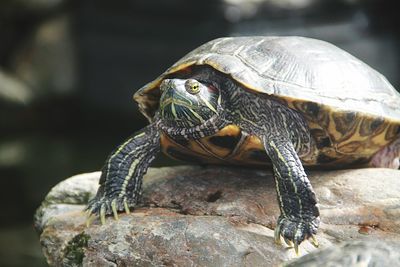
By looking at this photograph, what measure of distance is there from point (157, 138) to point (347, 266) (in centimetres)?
204

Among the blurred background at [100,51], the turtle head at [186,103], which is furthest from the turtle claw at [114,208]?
the blurred background at [100,51]

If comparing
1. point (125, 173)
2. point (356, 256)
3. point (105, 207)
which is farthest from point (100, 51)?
point (356, 256)

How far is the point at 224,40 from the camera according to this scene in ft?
13.9

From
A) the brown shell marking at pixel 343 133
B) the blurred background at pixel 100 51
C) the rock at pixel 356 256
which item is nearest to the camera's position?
the rock at pixel 356 256

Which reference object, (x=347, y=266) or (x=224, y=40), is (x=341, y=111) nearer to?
(x=224, y=40)

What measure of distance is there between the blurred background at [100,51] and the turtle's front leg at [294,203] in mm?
6452

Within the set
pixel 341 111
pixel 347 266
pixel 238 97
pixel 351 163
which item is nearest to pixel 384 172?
pixel 351 163

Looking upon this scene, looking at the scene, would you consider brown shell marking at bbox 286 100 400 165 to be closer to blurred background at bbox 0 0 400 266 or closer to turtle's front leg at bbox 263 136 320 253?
turtle's front leg at bbox 263 136 320 253

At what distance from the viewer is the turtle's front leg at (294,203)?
11.1 ft

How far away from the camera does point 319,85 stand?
3.84m

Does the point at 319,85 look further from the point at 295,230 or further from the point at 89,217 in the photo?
the point at 89,217

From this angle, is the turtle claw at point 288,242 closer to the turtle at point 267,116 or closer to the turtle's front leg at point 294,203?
the turtle's front leg at point 294,203

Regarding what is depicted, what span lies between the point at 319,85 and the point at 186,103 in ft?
2.75

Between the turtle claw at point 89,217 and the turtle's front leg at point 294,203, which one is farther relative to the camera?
the turtle claw at point 89,217
